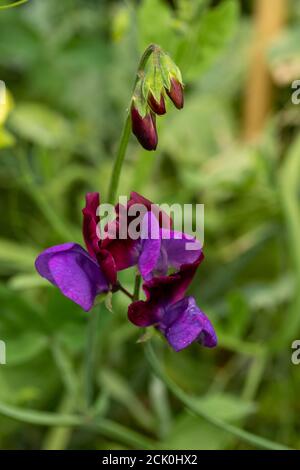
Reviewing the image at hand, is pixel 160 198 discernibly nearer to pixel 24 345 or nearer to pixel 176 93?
pixel 24 345

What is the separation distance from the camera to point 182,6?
100 centimetres

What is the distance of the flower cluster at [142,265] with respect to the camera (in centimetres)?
58

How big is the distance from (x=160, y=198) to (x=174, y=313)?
0.61 meters

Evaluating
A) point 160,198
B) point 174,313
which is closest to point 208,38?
point 160,198

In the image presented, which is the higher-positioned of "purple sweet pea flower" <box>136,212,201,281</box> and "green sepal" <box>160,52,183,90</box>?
"green sepal" <box>160,52,183,90</box>

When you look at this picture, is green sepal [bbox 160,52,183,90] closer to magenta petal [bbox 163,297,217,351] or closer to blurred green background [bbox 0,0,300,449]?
magenta petal [bbox 163,297,217,351]

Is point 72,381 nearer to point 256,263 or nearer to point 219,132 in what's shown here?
point 256,263

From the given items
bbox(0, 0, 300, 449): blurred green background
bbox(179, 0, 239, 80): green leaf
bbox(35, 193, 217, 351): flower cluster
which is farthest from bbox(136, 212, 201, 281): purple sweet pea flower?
bbox(179, 0, 239, 80): green leaf

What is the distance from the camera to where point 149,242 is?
22.7 inches

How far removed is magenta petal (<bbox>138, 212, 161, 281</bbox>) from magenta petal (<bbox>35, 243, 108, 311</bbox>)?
0.12ft

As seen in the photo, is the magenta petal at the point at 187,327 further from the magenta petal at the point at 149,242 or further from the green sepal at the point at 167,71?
the green sepal at the point at 167,71

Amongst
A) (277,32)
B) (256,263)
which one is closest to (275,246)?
(256,263)

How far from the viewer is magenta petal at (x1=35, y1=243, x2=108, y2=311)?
1.89ft
